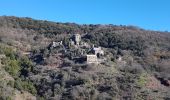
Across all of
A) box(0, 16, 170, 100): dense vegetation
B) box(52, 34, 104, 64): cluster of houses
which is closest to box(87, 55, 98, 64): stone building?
box(52, 34, 104, 64): cluster of houses

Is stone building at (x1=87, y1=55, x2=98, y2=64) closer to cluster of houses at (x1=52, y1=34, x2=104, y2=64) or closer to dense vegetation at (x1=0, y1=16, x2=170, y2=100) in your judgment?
cluster of houses at (x1=52, y1=34, x2=104, y2=64)

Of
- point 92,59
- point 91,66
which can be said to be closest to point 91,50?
point 92,59

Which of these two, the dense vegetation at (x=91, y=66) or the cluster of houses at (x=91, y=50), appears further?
the cluster of houses at (x=91, y=50)

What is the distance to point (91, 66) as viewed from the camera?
56.1 m

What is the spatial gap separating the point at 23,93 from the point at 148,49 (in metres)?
23.1

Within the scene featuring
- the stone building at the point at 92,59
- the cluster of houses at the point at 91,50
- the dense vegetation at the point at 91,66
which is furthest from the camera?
the cluster of houses at the point at 91,50

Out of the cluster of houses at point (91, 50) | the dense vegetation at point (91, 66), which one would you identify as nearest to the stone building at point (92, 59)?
the cluster of houses at point (91, 50)

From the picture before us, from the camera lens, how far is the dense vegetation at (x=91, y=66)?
4856cm

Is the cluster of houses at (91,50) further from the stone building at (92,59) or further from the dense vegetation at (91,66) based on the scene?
the dense vegetation at (91,66)

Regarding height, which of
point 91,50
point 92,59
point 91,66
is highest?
point 91,50

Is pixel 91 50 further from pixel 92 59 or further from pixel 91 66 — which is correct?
pixel 91 66

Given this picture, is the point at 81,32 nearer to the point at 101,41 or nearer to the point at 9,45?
the point at 101,41

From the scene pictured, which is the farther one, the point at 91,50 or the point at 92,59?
the point at 91,50

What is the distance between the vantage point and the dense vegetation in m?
48.6
